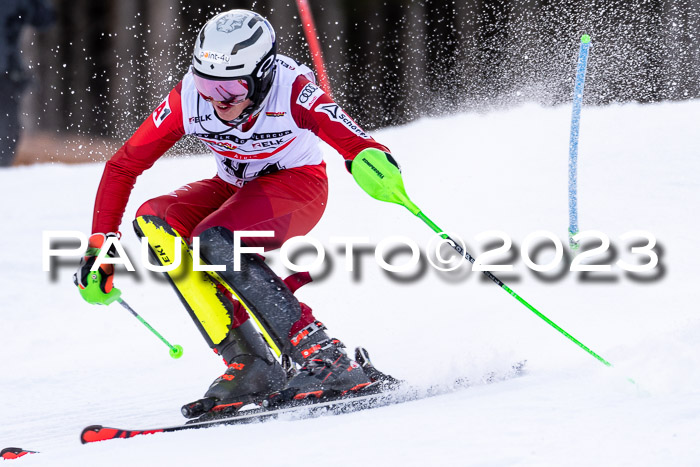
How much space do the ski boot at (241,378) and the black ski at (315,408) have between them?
80 mm

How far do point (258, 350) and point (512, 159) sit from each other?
3848 mm

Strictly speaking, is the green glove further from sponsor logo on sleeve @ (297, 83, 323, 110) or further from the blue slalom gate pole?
the blue slalom gate pole

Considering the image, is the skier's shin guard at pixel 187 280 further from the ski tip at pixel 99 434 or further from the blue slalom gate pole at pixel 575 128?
the blue slalom gate pole at pixel 575 128

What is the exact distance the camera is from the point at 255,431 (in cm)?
237

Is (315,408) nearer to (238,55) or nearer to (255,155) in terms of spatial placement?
(255,155)

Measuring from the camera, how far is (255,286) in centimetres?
278

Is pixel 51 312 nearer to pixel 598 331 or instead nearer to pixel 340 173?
pixel 340 173

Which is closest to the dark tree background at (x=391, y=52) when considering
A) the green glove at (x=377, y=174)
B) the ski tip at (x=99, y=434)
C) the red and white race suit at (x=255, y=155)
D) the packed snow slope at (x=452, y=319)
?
the packed snow slope at (x=452, y=319)

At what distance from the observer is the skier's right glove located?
9.60 ft

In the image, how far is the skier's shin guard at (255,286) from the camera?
2777mm

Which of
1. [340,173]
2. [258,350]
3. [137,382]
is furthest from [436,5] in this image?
[258,350]

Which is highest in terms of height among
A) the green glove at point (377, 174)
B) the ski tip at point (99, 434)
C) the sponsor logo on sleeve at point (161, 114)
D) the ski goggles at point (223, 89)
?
the ski goggles at point (223, 89)

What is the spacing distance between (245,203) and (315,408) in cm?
78

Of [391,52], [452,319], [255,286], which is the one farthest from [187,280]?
[391,52]
